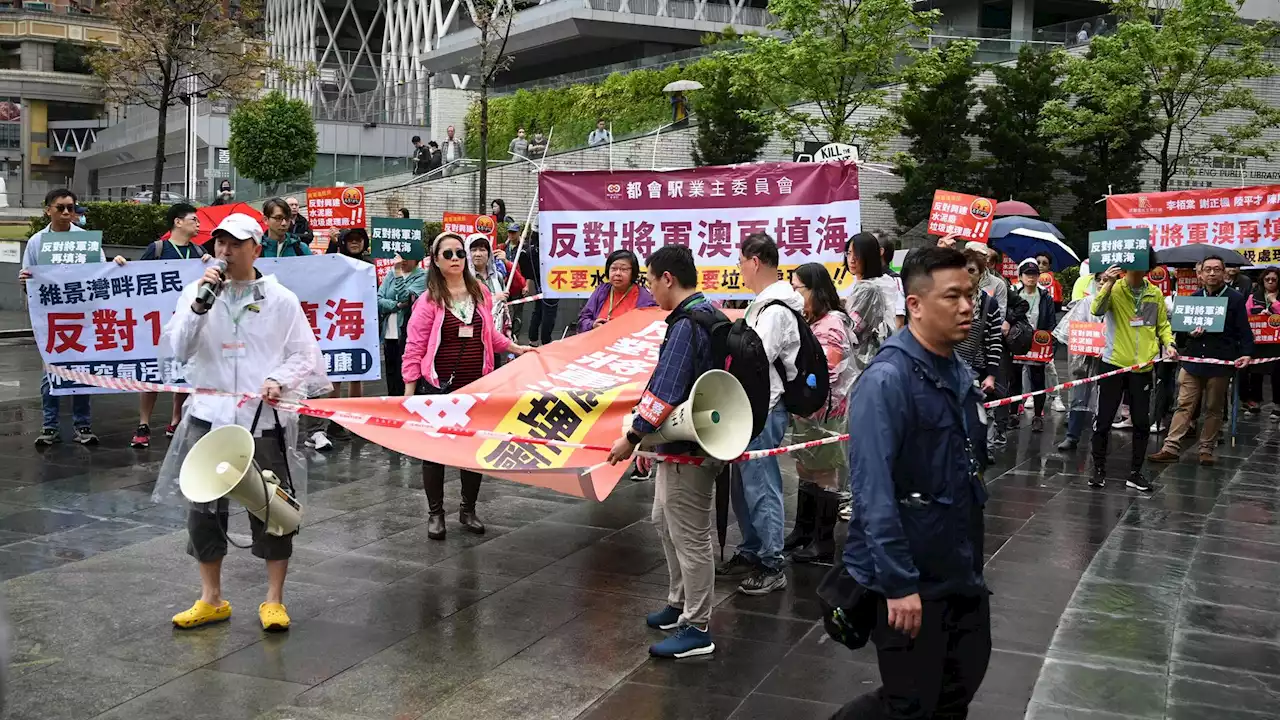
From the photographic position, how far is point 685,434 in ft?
17.3

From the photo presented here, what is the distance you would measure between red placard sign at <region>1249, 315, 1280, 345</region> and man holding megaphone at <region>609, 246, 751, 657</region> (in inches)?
411

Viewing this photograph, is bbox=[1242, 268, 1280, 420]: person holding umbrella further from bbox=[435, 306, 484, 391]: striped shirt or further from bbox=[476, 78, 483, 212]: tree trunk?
bbox=[476, 78, 483, 212]: tree trunk

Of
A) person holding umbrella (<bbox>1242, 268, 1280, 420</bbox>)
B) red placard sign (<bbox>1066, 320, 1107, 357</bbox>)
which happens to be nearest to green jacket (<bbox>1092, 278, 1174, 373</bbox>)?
red placard sign (<bbox>1066, 320, 1107, 357</bbox>)

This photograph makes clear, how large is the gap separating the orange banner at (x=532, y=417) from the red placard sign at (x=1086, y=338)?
5.91m

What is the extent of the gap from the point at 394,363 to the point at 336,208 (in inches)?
266

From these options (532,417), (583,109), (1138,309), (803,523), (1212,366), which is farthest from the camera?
(583,109)

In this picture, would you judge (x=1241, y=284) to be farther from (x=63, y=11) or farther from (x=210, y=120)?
(x=63, y=11)

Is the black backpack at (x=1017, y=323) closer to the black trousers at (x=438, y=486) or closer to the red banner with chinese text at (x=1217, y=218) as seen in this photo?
the red banner with chinese text at (x=1217, y=218)

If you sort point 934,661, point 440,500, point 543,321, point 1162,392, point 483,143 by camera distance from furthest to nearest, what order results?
1. point 483,143
2. point 543,321
3. point 1162,392
4. point 440,500
5. point 934,661

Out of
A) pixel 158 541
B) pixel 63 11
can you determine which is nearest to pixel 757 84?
pixel 158 541

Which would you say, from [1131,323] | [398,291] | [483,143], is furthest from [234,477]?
[483,143]

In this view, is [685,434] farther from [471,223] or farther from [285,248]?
[471,223]

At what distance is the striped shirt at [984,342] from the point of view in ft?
32.7

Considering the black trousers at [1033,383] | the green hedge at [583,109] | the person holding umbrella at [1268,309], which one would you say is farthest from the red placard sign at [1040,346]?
the green hedge at [583,109]
